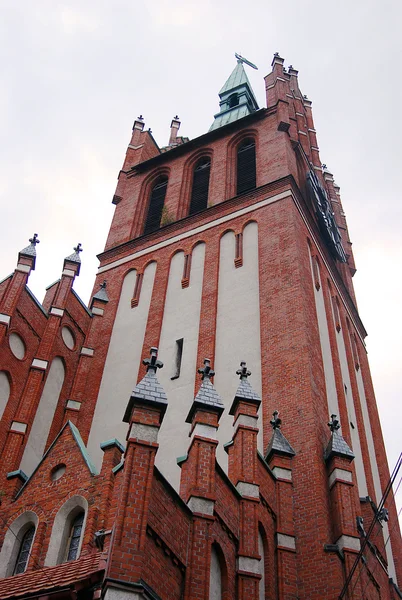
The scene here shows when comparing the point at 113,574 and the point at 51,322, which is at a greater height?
the point at 51,322

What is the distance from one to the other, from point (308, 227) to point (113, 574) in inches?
724

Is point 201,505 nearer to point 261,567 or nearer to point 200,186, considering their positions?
point 261,567

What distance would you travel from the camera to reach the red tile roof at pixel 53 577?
10102 mm

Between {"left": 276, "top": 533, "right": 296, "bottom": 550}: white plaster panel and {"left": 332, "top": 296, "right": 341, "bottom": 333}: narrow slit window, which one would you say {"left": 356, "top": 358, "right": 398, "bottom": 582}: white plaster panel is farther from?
{"left": 276, "top": 533, "right": 296, "bottom": 550}: white plaster panel

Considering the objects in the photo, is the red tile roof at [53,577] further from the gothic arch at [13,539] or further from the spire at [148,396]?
the spire at [148,396]

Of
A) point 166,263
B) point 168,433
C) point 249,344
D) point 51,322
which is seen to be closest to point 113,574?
point 168,433

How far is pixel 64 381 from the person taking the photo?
861 inches

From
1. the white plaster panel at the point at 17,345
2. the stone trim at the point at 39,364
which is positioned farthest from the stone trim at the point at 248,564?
the white plaster panel at the point at 17,345

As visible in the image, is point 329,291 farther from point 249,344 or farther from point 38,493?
point 38,493

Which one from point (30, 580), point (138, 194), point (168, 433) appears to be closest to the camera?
point (30, 580)

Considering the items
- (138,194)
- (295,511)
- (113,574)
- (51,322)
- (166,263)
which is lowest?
(113,574)

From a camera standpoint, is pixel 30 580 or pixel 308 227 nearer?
pixel 30 580

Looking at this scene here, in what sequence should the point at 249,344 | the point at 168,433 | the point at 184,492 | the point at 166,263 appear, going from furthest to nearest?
the point at 166,263
the point at 249,344
the point at 168,433
the point at 184,492

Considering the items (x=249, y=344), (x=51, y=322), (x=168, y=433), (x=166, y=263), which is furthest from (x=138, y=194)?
(x=168, y=433)
